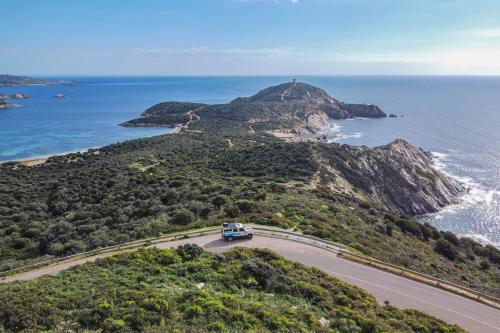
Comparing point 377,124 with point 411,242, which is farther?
point 377,124

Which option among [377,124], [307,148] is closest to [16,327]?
[307,148]

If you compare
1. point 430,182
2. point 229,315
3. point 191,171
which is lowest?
point 430,182

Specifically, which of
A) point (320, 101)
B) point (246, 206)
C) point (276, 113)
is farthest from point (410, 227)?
point (320, 101)

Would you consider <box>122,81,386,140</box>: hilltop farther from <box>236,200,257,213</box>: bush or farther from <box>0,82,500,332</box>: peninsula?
<box>236,200,257,213</box>: bush

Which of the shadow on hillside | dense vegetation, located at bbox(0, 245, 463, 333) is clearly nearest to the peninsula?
dense vegetation, located at bbox(0, 245, 463, 333)

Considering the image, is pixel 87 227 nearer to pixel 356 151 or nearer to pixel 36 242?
pixel 36 242
